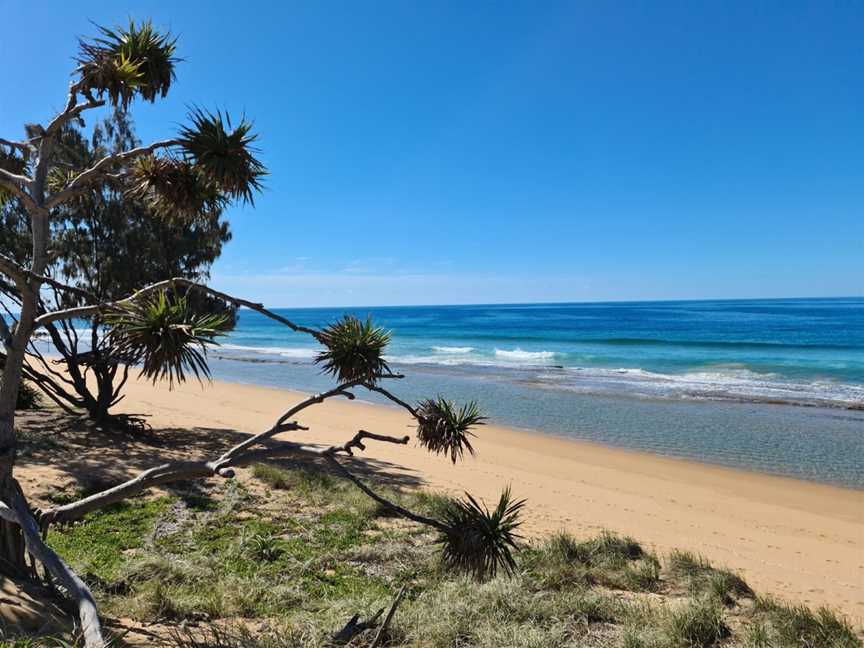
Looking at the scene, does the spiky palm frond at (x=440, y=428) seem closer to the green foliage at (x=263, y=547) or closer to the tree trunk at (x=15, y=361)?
the tree trunk at (x=15, y=361)

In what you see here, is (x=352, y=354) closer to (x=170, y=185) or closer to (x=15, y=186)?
(x=170, y=185)

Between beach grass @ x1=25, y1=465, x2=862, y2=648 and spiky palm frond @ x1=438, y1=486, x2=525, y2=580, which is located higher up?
spiky palm frond @ x1=438, y1=486, x2=525, y2=580

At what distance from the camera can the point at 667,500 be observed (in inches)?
424

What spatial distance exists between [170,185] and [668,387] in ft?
83.4

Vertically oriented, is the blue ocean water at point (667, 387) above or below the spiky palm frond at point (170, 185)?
below

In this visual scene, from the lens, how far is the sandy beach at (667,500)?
7773mm

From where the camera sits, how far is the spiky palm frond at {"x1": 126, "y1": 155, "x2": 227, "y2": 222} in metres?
4.35

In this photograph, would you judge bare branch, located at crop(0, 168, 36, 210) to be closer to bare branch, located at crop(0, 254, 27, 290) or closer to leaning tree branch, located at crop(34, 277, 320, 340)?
bare branch, located at crop(0, 254, 27, 290)

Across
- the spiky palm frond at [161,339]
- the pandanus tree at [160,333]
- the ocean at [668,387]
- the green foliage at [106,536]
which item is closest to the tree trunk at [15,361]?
the pandanus tree at [160,333]

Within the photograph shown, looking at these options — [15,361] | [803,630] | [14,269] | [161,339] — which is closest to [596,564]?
[803,630]

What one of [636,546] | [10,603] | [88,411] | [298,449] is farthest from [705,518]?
[88,411]

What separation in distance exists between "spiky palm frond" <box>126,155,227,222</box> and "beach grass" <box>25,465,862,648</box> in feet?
9.78

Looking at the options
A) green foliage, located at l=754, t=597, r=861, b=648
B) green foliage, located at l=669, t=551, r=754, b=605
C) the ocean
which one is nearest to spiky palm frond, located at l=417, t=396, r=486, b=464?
the ocean

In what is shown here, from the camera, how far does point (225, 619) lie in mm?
4859
